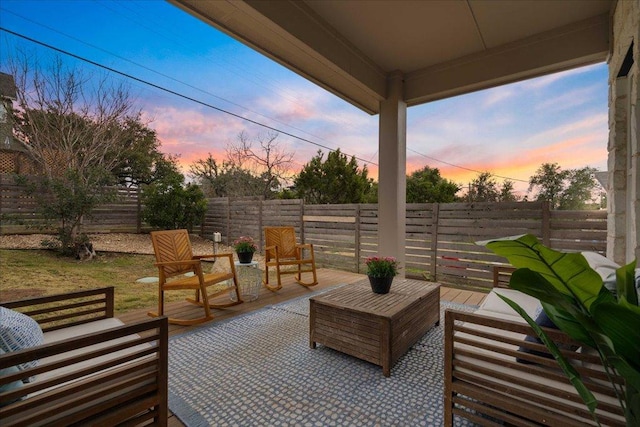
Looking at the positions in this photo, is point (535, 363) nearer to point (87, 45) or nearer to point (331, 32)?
point (331, 32)

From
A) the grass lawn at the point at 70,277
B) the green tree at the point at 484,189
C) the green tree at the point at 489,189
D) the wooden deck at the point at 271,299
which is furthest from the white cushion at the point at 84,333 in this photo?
the green tree at the point at 484,189

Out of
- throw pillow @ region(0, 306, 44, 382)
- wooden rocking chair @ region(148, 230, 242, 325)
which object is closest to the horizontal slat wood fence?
wooden rocking chair @ region(148, 230, 242, 325)

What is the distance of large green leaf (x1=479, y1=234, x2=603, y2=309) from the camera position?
0.68 meters

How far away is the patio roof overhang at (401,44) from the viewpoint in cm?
237

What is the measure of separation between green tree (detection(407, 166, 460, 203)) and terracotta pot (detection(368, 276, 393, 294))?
4219 millimetres

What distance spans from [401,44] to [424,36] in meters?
0.24

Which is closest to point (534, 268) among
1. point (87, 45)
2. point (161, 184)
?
point (87, 45)

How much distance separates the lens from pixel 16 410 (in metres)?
0.85

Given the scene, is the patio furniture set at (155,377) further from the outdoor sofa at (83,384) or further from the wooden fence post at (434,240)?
the wooden fence post at (434,240)

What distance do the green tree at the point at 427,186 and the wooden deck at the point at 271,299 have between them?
8.93 feet

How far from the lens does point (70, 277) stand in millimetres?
3492

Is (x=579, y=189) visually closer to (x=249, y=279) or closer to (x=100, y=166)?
(x=249, y=279)

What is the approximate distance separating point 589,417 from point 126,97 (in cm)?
575

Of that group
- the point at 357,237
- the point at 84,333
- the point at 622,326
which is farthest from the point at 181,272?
Result: the point at 622,326
